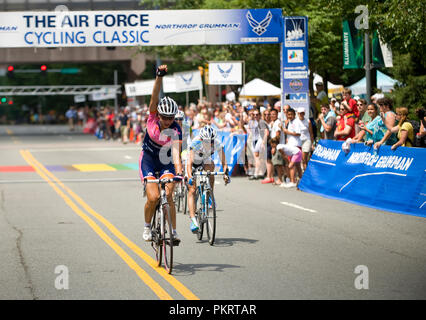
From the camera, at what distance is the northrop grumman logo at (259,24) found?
907 inches

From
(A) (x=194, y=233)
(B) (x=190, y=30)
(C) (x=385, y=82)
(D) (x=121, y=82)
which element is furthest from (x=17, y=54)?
(A) (x=194, y=233)

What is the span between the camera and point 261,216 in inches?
550

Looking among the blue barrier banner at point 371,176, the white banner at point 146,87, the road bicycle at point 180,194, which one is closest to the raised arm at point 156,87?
the road bicycle at point 180,194

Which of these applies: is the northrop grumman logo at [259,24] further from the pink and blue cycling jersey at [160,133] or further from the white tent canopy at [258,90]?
the pink and blue cycling jersey at [160,133]

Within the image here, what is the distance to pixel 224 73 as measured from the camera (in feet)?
102

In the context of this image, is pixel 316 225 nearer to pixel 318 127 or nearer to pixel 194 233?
pixel 194 233

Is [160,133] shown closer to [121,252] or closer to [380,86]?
[121,252]

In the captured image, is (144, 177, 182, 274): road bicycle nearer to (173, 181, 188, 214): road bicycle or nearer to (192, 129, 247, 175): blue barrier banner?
(173, 181, 188, 214): road bicycle

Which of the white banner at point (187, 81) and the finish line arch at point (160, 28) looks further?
the white banner at point (187, 81)

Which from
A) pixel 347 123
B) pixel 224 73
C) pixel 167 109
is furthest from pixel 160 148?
pixel 224 73

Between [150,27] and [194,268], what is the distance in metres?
14.9

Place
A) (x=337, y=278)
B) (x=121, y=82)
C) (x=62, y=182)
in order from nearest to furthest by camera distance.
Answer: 1. (x=337, y=278)
2. (x=62, y=182)
3. (x=121, y=82)

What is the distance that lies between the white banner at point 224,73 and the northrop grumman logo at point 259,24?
785cm
